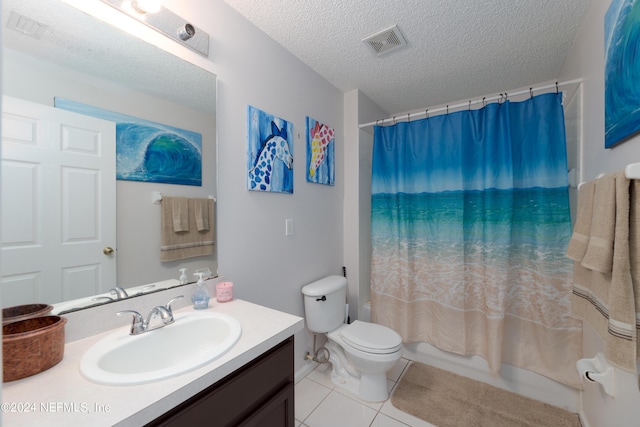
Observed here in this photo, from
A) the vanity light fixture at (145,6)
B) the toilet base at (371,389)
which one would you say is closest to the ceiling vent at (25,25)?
the vanity light fixture at (145,6)

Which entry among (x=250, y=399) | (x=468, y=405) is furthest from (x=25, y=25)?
(x=468, y=405)

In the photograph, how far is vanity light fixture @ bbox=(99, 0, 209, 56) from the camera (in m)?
1.04

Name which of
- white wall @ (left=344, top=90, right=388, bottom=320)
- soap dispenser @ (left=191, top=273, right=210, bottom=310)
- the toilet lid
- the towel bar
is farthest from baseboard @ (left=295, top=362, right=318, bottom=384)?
the towel bar

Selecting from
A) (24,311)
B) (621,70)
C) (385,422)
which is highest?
(621,70)

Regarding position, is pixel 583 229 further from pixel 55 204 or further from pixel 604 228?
pixel 55 204

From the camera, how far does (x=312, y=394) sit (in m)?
1.75

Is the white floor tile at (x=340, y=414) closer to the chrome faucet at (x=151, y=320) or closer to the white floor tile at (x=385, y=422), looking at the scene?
the white floor tile at (x=385, y=422)

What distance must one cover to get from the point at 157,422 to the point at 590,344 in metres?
2.02

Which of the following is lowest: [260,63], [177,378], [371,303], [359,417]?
[359,417]

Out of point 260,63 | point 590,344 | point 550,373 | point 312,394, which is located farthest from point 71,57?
point 550,373

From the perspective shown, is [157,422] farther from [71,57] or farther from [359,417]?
[359,417]

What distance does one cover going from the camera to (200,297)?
1188 mm

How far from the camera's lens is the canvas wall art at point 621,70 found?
2.99 feet

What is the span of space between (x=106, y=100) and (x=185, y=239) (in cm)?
63
